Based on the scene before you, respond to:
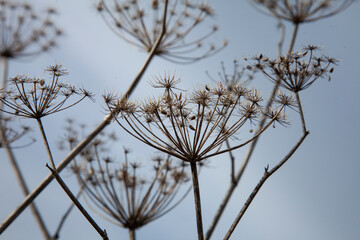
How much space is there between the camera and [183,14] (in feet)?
22.9

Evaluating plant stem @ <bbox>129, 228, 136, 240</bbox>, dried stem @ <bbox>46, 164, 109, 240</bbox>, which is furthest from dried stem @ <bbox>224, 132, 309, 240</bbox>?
plant stem @ <bbox>129, 228, 136, 240</bbox>

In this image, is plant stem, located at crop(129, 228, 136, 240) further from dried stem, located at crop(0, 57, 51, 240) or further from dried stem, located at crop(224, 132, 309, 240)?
dried stem, located at crop(224, 132, 309, 240)

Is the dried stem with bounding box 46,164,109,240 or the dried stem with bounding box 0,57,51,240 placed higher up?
the dried stem with bounding box 0,57,51,240

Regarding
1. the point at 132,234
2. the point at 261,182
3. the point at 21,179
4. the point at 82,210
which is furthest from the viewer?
the point at 21,179

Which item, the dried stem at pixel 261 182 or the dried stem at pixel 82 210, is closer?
the dried stem at pixel 82 210

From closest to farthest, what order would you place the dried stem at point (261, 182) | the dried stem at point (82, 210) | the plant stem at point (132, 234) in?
the dried stem at point (82, 210), the dried stem at point (261, 182), the plant stem at point (132, 234)

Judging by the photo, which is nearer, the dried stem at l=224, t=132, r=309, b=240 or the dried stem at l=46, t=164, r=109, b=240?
the dried stem at l=46, t=164, r=109, b=240

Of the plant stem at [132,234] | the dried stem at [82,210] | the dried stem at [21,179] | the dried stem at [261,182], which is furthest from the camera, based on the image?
the dried stem at [21,179]

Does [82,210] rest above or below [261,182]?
below

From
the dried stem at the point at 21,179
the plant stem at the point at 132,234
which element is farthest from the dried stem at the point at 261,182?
the dried stem at the point at 21,179

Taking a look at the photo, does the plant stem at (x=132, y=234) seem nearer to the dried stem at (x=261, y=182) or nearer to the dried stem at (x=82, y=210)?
the dried stem at (x=82, y=210)

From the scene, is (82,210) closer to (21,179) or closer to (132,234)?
(132,234)

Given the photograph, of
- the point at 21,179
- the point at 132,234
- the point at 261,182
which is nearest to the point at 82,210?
the point at 261,182

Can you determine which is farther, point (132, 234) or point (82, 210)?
point (132, 234)
